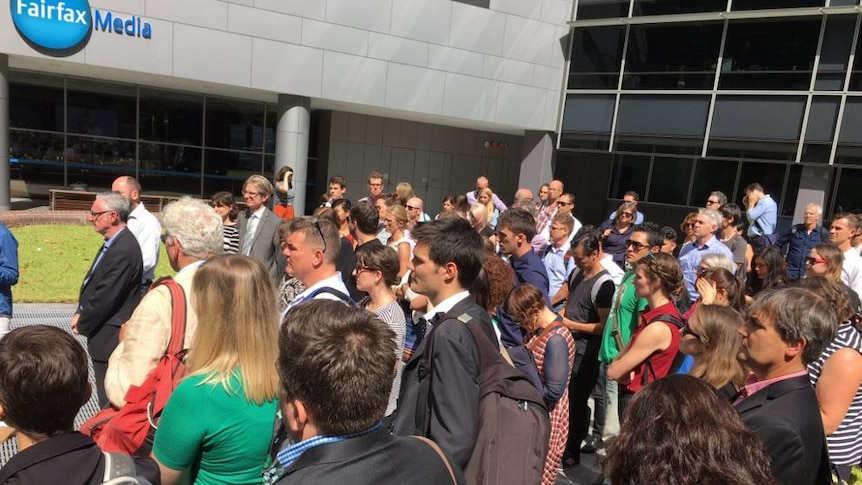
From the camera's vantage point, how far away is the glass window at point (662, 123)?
52.2 ft

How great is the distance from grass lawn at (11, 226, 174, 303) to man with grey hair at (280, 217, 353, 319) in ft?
19.2

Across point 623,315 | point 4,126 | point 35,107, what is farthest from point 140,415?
point 35,107

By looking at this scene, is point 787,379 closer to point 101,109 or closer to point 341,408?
point 341,408

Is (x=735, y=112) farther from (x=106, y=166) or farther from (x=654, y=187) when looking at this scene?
(x=106, y=166)

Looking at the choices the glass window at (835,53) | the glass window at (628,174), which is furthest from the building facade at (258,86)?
the glass window at (835,53)

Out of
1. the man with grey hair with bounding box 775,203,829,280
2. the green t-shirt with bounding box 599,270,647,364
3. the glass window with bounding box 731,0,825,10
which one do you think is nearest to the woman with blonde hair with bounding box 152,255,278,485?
the green t-shirt with bounding box 599,270,647,364

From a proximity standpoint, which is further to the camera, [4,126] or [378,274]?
[4,126]

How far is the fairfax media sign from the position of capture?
Answer: 37.0ft

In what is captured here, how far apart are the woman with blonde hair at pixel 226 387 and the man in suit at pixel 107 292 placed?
1883 millimetres

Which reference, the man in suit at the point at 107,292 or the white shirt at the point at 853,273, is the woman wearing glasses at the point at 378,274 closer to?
the man in suit at the point at 107,292

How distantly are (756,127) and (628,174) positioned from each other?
196 inches

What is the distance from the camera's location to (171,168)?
651 inches

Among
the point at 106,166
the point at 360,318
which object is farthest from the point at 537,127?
the point at 360,318

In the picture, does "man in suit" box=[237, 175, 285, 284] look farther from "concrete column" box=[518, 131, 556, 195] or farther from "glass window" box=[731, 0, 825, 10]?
"glass window" box=[731, 0, 825, 10]
